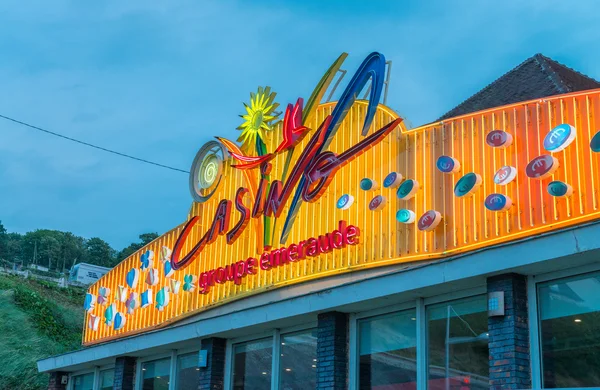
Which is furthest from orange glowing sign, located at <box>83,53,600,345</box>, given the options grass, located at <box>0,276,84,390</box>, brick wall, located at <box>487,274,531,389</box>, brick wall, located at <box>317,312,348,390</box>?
grass, located at <box>0,276,84,390</box>

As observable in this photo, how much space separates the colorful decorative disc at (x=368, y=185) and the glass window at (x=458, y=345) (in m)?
2.37

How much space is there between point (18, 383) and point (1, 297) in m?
9.59

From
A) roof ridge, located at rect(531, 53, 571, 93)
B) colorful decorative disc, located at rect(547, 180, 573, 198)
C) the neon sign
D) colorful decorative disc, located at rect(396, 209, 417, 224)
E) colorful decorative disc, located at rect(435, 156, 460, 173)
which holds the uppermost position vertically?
roof ridge, located at rect(531, 53, 571, 93)

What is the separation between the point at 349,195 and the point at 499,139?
296 centimetres

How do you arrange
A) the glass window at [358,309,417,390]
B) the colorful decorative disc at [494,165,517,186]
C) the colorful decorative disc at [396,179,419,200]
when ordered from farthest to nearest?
the colorful decorative disc at [396,179,419,200] → the glass window at [358,309,417,390] → the colorful decorative disc at [494,165,517,186]

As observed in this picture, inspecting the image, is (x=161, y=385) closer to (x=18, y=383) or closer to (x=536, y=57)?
(x=536, y=57)

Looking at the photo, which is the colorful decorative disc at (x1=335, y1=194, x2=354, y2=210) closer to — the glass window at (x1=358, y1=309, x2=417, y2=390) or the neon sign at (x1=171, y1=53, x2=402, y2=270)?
the neon sign at (x1=171, y1=53, x2=402, y2=270)

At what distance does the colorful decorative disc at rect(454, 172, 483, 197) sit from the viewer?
1035cm

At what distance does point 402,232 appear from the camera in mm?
11328

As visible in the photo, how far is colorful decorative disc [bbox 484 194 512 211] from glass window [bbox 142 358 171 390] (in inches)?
288

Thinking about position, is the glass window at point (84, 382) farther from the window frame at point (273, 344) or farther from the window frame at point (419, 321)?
the window frame at point (419, 321)

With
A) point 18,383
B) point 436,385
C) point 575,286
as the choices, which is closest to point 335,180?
point 436,385

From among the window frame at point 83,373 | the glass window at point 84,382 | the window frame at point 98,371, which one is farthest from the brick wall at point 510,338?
the glass window at point 84,382

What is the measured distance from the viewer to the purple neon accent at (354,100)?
12.5 m
